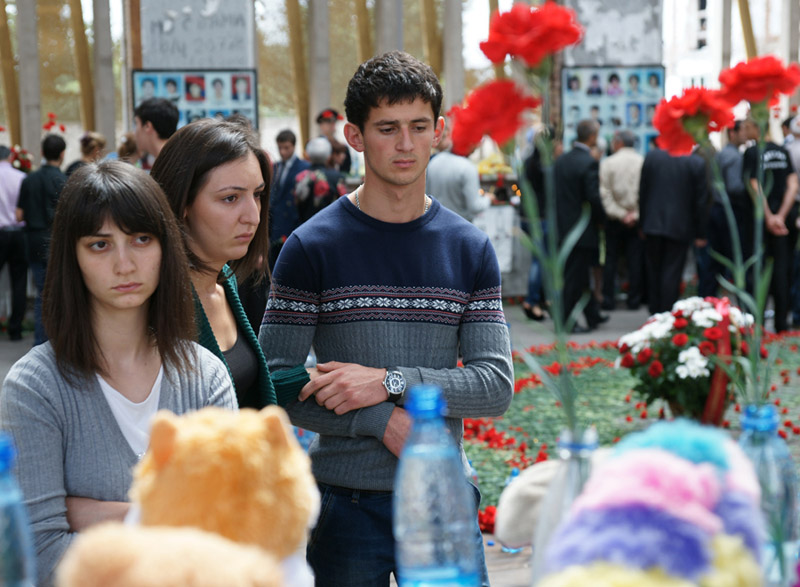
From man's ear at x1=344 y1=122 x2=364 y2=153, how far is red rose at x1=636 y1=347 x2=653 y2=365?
395cm

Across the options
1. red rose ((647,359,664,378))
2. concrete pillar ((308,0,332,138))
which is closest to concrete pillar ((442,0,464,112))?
concrete pillar ((308,0,332,138))

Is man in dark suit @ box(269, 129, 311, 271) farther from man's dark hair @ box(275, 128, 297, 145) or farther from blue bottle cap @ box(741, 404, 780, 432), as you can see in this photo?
blue bottle cap @ box(741, 404, 780, 432)

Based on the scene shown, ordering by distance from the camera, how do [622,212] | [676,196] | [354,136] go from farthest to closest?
1. [622,212]
2. [676,196]
3. [354,136]

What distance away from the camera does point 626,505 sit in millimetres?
1031

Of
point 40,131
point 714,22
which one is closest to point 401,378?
point 40,131

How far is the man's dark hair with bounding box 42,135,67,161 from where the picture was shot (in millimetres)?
8539

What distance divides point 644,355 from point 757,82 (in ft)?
14.9

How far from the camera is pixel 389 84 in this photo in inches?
84.7

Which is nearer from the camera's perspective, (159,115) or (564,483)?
(564,483)

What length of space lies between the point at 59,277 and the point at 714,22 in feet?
59.5

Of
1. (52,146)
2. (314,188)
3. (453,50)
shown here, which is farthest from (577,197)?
(453,50)

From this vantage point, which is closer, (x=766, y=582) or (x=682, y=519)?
(x=682, y=519)

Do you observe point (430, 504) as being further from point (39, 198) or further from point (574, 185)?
point (574, 185)

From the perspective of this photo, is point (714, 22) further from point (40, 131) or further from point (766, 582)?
point (766, 582)
